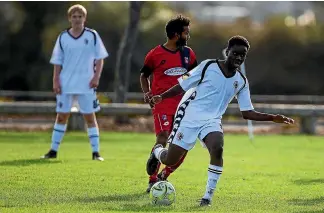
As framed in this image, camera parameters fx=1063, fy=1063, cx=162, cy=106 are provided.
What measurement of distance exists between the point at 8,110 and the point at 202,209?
1476 centimetres

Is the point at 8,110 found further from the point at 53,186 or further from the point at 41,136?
the point at 53,186

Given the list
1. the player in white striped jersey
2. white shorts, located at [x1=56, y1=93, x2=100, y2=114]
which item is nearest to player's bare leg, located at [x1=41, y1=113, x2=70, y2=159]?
white shorts, located at [x1=56, y1=93, x2=100, y2=114]

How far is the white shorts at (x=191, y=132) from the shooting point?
35.2 feet

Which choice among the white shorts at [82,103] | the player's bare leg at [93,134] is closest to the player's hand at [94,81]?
the white shorts at [82,103]

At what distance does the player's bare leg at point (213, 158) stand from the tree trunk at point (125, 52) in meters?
16.4

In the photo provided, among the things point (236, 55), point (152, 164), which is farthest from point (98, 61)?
point (236, 55)

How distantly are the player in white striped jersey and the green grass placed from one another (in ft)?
1.78

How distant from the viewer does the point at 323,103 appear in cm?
3416

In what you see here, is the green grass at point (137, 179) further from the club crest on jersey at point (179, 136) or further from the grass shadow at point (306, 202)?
the club crest on jersey at point (179, 136)

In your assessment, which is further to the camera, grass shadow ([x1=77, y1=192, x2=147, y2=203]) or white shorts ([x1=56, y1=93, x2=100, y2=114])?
white shorts ([x1=56, y1=93, x2=100, y2=114])

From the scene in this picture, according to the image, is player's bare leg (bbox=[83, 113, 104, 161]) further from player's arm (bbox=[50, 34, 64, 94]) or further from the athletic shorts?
the athletic shorts

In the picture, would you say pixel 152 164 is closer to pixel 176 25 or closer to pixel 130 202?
pixel 130 202

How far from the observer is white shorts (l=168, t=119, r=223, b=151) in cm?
1074

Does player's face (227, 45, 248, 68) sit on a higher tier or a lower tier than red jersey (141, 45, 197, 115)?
higher
